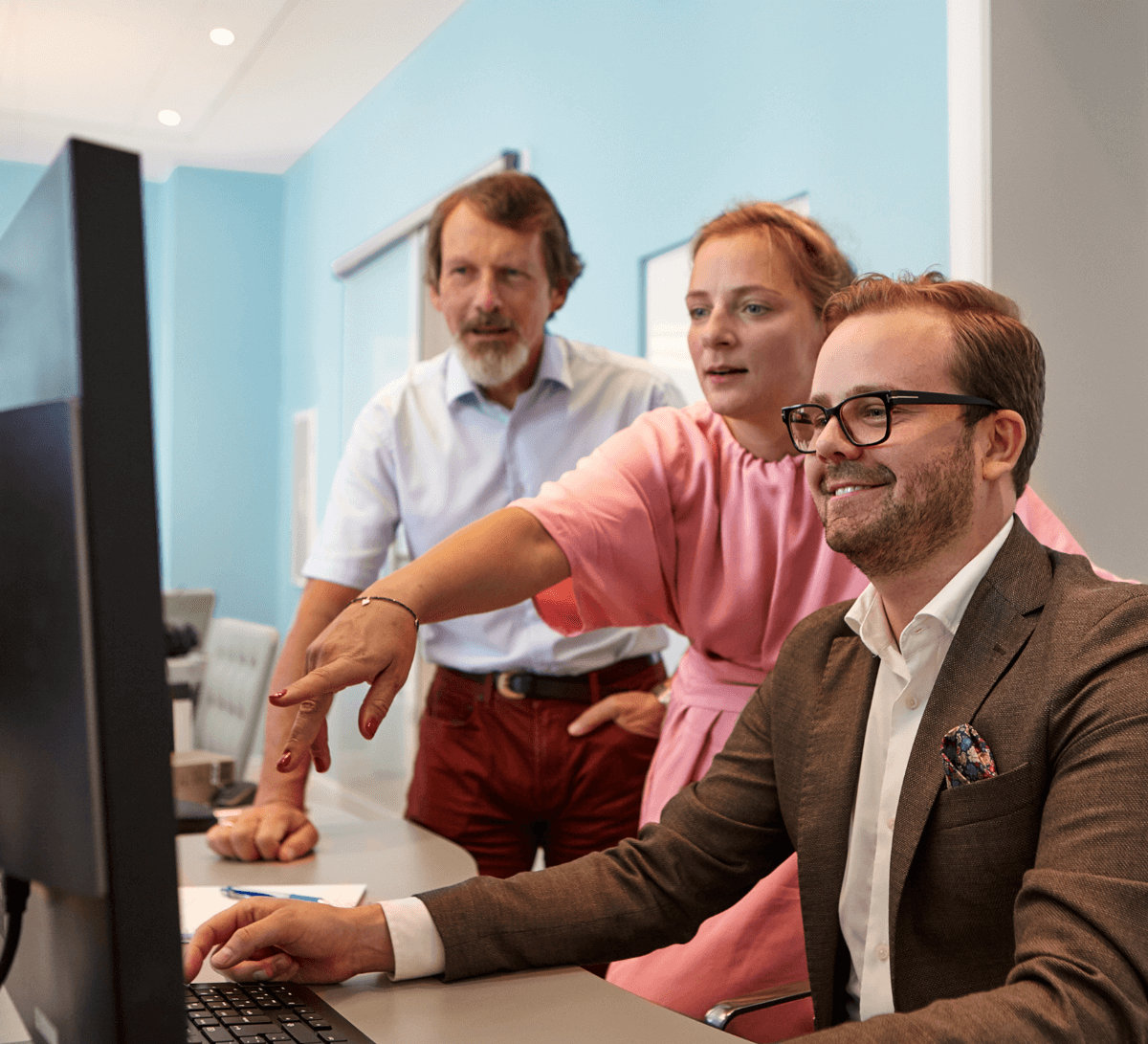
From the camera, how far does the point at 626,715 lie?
2012mm

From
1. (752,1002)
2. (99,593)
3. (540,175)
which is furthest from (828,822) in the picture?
(540,175)

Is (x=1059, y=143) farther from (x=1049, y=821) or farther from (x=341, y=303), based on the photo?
(x=341, y=303)

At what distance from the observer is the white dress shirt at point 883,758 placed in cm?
110

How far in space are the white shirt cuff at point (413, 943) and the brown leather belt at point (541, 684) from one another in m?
0.99

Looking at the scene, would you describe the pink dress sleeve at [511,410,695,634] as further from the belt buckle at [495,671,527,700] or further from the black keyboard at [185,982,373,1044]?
the black keyboard at [185,982,373,1044]

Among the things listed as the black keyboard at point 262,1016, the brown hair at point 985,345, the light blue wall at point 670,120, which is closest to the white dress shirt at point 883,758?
the brown hair at point 985,345

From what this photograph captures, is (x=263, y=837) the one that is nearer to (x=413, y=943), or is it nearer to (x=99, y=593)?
(x=413, y=943)

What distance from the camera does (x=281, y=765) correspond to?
966mm

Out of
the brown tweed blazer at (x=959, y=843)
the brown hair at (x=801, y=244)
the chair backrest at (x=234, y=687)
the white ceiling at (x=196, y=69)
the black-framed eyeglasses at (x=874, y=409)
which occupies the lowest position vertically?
the chair backrest at (x=234, y=687)

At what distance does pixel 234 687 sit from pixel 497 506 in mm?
1870

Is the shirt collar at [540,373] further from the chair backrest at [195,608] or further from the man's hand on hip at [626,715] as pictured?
the chair backrest at [195,608]

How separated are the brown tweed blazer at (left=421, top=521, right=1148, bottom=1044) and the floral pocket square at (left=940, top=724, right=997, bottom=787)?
0.01m

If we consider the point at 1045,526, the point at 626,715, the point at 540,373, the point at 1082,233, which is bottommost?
the point at 626,715

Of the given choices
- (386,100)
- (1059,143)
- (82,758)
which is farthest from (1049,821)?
(386,100)
